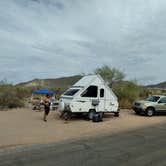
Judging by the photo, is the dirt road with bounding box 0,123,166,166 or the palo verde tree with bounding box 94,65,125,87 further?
the palo verde tree with bounding box 94,65,125,87

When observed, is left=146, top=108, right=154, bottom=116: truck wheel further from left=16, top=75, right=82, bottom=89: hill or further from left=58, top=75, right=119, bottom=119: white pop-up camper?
left=16, top=75, right=82, bottom=89: hill

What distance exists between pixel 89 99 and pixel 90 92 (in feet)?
1.83

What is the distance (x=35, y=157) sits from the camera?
8836 mm

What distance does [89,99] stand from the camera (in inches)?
797

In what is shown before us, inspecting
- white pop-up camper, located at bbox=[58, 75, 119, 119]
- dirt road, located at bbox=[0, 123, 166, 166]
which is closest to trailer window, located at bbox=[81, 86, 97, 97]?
white pop-up camper, located at bbox=[58, 75, 119, 119]

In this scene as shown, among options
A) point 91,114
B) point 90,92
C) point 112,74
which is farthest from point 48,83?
point 91,114

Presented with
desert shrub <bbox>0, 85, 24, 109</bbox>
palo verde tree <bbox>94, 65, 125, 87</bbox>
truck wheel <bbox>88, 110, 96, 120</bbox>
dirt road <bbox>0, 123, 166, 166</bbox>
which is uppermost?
palo verde tree <bbox>94, 65, 125, 87</bbox>

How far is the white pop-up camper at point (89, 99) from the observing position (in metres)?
19.7

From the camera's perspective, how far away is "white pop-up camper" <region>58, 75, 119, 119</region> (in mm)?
19656

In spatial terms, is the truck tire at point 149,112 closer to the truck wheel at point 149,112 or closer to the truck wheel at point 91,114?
the truck wheel at point 149,112

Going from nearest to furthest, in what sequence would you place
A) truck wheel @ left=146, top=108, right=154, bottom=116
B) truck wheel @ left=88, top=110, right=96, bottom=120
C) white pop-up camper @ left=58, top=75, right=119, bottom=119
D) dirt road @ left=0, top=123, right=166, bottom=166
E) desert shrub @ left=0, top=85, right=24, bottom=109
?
dirt road @ left=0, top=123, right=166, bottom=166 < white pop-up camper @ left=58, top=75, right=119, bottom=119 < truck wheel @ left=88, top=110, right=96, bottom=120 < truck wheel @ left=146, top=108, right=154, bottom=116 < desert shrub @ left=0, top=85, right=24, bottom=109

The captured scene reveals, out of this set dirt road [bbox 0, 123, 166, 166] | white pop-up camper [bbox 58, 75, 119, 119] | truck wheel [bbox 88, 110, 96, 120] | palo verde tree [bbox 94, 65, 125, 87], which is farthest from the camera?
palo verde tree [bbox 94, 65, 125, 87]

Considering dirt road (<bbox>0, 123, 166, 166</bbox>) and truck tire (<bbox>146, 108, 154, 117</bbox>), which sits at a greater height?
truck tire (<bbox>146, 108, 154, 117</bbox>)

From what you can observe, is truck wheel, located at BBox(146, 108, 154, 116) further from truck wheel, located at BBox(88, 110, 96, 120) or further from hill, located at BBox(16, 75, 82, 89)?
hill, located at BBox(16, 75, 82, 89)
